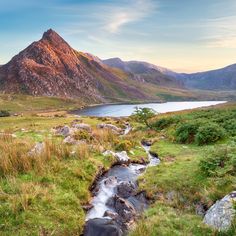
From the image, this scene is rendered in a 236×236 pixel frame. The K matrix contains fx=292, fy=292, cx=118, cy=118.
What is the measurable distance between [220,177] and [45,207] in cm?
780

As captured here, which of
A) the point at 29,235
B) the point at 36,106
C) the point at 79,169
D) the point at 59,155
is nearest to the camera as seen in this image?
the point at 29,235

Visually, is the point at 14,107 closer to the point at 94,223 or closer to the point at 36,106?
the point at 36,106

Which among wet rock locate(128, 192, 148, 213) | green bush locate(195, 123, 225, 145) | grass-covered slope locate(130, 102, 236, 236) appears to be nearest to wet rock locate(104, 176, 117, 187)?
grass-covered slope locate(130, 102, 236, 236)

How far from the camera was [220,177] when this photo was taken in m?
13.3

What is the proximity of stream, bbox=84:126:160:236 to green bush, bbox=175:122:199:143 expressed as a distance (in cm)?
1000

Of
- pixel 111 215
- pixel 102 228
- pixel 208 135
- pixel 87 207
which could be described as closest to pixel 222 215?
pixel 102 228

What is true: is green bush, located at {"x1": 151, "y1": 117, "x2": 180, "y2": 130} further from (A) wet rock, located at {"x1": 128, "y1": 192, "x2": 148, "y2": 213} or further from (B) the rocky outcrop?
(A) wet rock, located at {"x1": 128, "y1": 192, "x2": 148, "y2": 213}

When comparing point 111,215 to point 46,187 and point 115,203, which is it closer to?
point 115,203

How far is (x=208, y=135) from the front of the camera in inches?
982

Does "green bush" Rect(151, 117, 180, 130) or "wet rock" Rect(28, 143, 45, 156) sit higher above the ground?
"wet rock" Rect(28, 143, 45, 156)

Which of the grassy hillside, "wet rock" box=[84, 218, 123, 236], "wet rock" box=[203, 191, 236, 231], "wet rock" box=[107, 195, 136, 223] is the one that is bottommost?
"wet rock" box=[107, 195, 136, 223]

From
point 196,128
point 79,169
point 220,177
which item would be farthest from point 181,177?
point 196,128

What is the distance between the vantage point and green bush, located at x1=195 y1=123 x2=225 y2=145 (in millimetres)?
24828

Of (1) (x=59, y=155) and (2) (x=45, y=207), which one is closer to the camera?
(2) (x=45, y=207)
